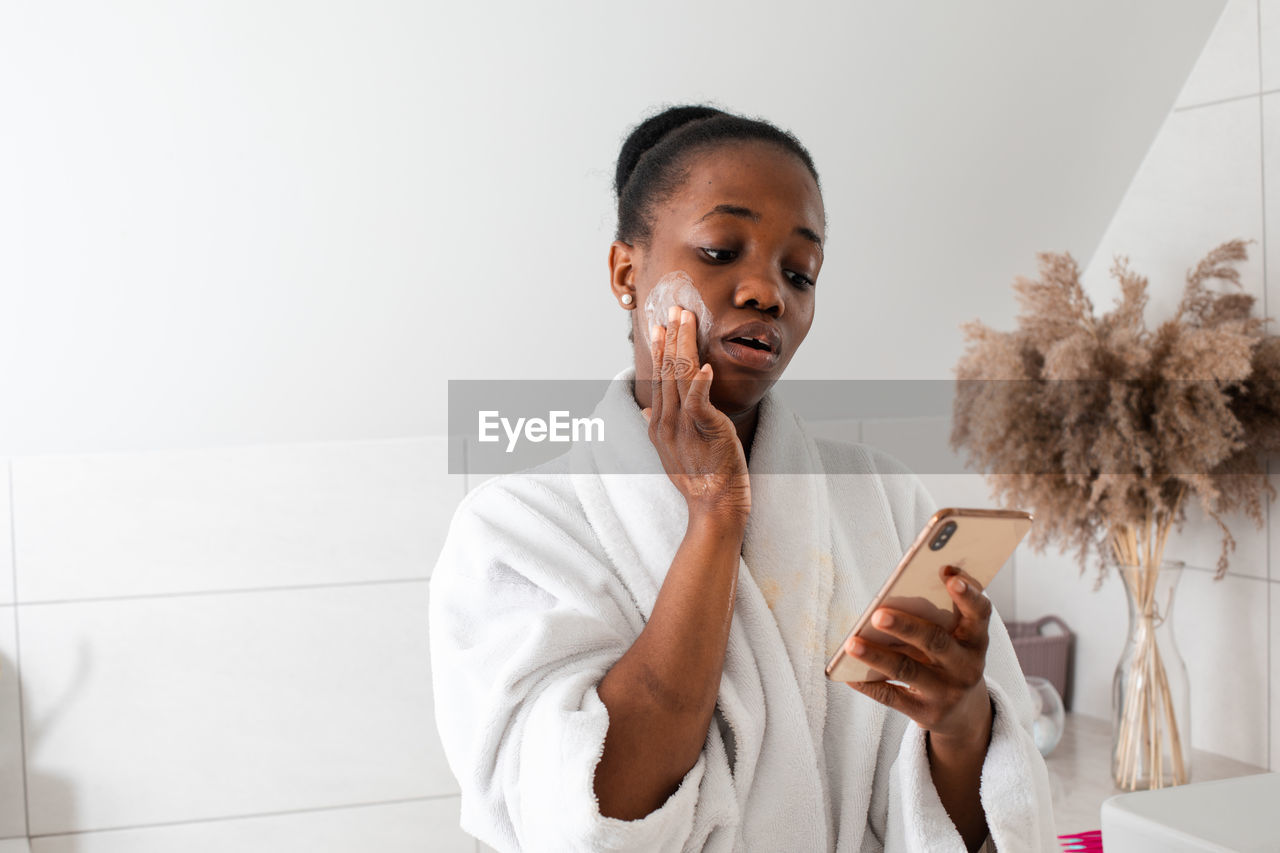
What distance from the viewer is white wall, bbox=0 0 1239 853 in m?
1.29

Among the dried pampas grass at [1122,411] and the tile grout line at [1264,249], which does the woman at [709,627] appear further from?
the tile grout line at [1264,249]

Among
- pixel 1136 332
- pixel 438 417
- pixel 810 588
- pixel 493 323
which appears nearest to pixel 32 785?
pixel 438 417

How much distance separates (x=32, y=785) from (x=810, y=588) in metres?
1.25

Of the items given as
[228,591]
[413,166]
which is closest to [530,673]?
[413,166]

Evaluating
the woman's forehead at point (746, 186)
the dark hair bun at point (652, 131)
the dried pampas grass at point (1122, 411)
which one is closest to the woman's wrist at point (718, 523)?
the woman's forehead at point (746, 186)

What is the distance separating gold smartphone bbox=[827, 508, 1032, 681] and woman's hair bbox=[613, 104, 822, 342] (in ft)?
1.01

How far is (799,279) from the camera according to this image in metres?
0.80

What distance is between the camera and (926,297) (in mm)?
1815

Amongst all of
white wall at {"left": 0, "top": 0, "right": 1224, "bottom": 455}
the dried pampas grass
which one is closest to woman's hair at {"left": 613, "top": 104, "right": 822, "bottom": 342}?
white wall at {"left": 0, "top": 0, "right": 1224, "bottom": 455}

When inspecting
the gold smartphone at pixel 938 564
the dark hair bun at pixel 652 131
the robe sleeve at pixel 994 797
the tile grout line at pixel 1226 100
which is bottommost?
the robe sleeve at pixel 994 797

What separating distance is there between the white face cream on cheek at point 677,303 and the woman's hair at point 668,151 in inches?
2.0

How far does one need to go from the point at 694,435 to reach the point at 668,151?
233mm

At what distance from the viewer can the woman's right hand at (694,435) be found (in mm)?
735

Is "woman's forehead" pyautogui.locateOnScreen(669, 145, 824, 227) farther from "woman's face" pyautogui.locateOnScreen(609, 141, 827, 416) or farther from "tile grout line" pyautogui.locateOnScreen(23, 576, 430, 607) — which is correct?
"tile grout line" pyautogui.locateOnScreen(23, 576, 430, 607)
